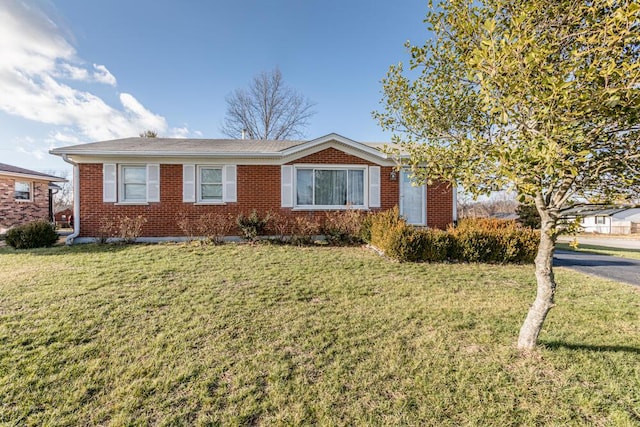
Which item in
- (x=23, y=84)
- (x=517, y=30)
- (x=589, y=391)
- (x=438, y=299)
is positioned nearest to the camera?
(x=517, y=30)

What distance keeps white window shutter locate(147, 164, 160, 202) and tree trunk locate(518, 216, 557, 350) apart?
10.8 metres

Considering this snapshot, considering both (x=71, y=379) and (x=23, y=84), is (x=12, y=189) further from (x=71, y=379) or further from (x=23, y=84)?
(x=71, y=379)

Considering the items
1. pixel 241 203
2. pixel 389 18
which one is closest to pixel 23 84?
pixel 241 203

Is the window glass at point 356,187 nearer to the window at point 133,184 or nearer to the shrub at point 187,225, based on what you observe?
the shrub at point 187,225

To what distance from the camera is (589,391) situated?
2537mm

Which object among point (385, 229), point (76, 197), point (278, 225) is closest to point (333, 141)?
point (278, 225)

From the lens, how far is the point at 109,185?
380 inches

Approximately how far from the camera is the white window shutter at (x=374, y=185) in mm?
10445

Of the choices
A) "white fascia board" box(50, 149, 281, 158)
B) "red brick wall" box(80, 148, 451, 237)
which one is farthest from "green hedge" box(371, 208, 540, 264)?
"white fascia board" box(50, 149, 281, 158)

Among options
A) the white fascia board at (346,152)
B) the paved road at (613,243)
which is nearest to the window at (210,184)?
the white fascia board at (346,152)

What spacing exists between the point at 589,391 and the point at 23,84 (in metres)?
22.2

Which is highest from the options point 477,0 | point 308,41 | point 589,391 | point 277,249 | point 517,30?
point 308,41

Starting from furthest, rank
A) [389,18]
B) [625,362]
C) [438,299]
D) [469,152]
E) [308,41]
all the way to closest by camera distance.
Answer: [308,41] < [389,18] < [438,299] < [625,362] < [469,152]

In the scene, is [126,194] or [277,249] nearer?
[277,249]
